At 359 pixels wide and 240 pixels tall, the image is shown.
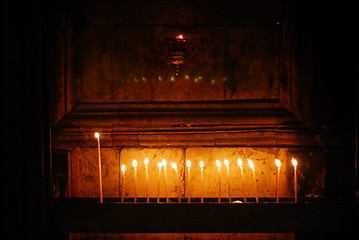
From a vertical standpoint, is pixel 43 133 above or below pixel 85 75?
below

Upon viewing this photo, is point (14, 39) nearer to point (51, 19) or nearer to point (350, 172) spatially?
point (51, 19)

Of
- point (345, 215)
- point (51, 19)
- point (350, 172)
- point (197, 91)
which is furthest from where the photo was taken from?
point (197, 91)

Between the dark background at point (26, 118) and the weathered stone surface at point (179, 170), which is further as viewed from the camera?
the weathered stone surface at point (179, 170)

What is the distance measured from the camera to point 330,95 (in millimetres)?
5156

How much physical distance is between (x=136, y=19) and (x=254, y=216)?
11.9 ft

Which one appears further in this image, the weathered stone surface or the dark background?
the weathered stone surface

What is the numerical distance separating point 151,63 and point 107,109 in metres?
1.07

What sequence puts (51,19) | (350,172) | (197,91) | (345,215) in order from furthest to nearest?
(197,91), (51,19), (350,172), (345,215)

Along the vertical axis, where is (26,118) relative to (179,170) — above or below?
above

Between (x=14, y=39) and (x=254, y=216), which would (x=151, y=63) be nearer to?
(x=14, y=39)

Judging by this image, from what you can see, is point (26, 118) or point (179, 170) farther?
point (179, 170)

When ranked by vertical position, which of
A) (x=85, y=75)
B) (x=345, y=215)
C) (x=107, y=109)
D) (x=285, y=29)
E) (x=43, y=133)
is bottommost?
(x=345, y=215)

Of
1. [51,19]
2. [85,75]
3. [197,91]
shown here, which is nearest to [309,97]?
[197,91]

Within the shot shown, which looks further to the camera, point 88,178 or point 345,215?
point 88,178
